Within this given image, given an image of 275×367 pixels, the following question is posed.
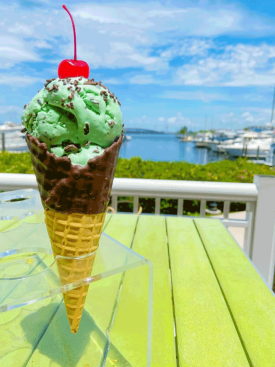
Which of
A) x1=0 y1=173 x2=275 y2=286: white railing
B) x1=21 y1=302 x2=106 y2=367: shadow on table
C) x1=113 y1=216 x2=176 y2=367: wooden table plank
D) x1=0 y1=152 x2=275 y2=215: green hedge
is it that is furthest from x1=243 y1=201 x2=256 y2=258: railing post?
x1=21 y1=302 x2=106 y2=367: shadow on table

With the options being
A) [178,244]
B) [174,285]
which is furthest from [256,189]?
[174,285]

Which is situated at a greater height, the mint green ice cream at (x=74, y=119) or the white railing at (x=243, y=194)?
the mint green ice cream at (x=74, y=119)

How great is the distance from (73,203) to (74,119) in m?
0.23

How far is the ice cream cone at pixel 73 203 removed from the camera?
812 millimetres

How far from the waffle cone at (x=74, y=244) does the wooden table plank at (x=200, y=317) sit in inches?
Result: 15.1

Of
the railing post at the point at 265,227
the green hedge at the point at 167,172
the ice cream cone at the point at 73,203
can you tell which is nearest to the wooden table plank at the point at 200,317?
the ice cream cone at the point at 73,203

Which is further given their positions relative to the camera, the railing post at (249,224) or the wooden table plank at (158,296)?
the railing post at (249,224)

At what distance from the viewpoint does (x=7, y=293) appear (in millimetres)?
763

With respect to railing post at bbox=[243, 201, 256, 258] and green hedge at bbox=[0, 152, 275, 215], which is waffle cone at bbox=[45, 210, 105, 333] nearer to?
railing post at bbox=[243, 201, 256, 258]

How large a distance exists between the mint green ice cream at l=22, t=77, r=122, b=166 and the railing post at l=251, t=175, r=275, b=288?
6.44 ft

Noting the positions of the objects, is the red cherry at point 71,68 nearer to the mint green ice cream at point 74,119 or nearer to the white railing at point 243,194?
the mint green ice cream at point 74,119

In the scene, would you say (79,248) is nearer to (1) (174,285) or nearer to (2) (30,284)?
(2) (30,284)

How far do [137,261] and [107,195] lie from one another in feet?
0.73

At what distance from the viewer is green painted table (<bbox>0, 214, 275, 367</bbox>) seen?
36.2 inches
